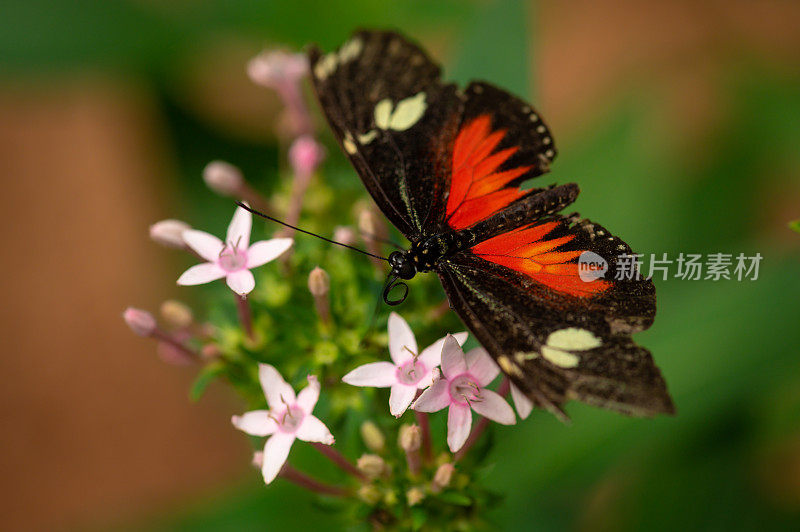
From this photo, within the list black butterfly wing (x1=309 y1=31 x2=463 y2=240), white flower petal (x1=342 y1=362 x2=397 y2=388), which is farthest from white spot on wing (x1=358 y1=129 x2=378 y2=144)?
white flower petal (x1=342 y1=362 x2=397 y2=388)

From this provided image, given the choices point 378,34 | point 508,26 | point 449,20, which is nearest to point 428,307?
point 378,34

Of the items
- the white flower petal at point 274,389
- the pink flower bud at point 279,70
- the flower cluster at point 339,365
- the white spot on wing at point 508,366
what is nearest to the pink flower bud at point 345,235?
the flower cluster at point 339,365

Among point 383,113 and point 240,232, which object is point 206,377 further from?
point 383,113

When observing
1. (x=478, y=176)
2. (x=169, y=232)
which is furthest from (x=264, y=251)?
(x=478, y=176)

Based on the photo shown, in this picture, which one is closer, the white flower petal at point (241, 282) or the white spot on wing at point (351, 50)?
the white flower petal at point (241, 282)

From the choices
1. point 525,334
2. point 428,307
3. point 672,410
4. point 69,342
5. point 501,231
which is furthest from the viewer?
point 69,342

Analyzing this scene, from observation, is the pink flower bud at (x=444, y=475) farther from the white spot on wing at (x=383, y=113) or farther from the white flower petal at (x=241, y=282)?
the white spot on wing at (x=383, y=113)

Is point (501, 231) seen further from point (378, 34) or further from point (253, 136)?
point (253, 136)
